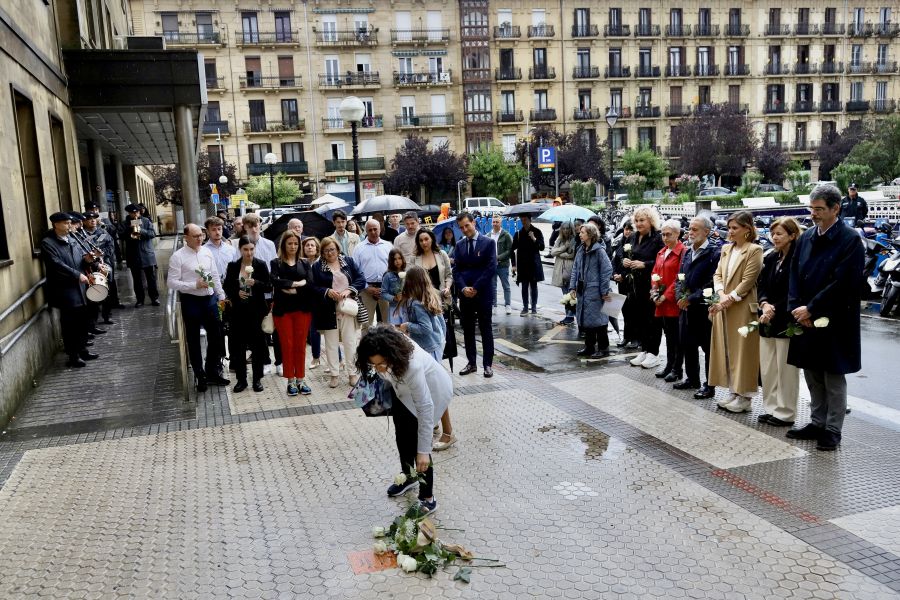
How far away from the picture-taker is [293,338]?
315 inches

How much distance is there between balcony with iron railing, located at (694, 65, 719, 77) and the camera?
58.7 meters

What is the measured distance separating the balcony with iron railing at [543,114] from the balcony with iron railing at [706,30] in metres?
12.9

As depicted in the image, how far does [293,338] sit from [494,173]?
46.3 metres

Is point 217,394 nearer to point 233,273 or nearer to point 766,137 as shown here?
point 233,273

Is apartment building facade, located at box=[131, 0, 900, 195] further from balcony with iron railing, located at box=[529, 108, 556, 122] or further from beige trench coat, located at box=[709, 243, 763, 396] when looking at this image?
beige trench coat, located at box=[709, 243, 763, 396]

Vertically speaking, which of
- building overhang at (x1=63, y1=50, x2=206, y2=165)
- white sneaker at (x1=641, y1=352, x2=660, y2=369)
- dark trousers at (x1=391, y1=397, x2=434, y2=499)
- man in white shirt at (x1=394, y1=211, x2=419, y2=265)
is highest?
building overhang at (x1=63, y1=50, x2=206, y2=165)

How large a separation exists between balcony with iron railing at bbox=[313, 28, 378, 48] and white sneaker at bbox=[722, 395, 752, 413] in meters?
50.8

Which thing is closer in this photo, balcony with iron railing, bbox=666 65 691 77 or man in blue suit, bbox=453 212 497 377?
man in blue suit, bbox=453 212 497 377

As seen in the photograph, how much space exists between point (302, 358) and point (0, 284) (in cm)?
342

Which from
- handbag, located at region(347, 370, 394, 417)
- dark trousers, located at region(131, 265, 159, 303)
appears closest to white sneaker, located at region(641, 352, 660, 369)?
handbag, located at region(347, 370, 394, 417)

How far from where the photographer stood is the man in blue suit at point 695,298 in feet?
24.7

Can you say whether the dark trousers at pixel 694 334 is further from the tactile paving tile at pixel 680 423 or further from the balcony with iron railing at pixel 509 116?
the balcony with iron railing at pixel 509 116

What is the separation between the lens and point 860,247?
229 inches

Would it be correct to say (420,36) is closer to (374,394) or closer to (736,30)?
(736,30)
